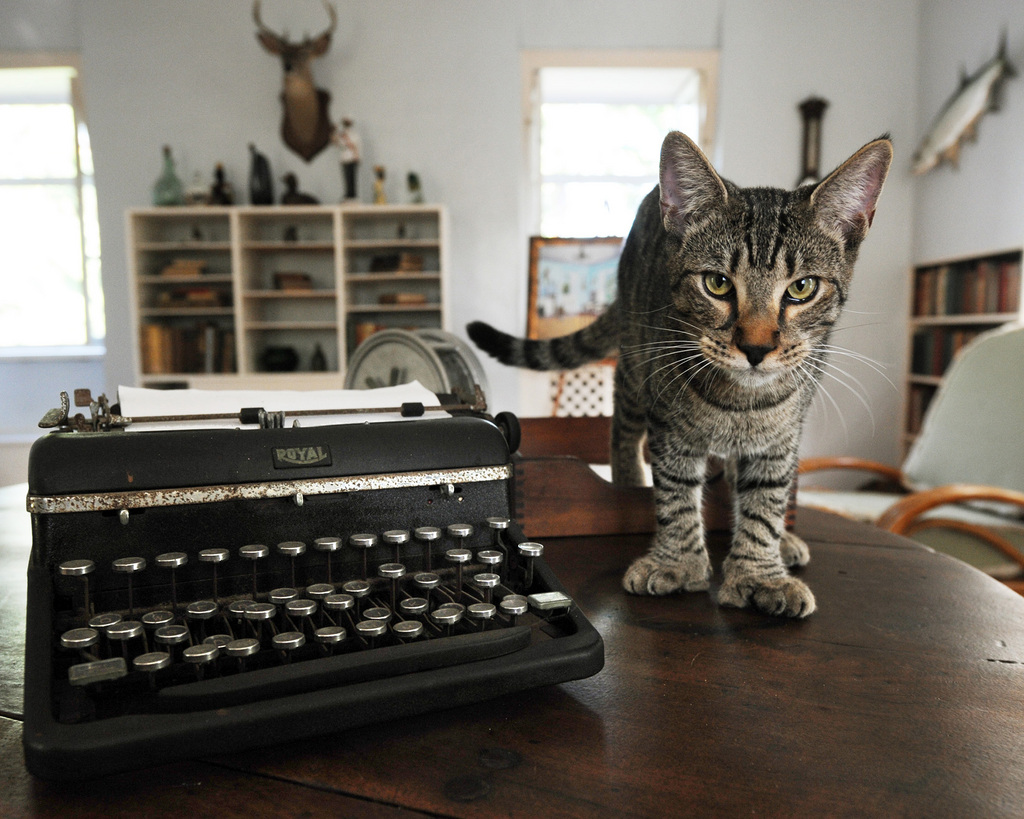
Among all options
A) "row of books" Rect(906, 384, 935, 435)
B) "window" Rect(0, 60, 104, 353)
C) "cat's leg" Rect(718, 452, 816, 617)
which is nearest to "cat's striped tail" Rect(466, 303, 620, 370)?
"cat's leg" Rect(718, 452, 816, 617)

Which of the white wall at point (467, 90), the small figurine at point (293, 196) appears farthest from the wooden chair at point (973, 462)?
the small figurine at point (293, 196)

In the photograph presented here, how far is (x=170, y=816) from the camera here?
409 mm

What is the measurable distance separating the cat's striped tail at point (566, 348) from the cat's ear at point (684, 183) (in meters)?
0.53

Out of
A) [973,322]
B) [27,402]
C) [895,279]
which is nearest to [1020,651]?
[973,322]

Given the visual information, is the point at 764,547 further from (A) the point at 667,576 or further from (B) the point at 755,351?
(B) the point at 755,351

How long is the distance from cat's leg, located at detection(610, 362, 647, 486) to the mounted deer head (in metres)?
3.55

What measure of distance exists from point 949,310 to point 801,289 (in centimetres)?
366

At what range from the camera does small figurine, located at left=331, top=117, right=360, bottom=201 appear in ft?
13.0

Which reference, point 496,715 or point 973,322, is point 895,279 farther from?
point 496,715

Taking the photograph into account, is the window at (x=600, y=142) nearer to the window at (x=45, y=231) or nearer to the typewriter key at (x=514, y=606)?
the window at (x=45, y=231)

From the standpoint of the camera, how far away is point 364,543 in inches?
25.5

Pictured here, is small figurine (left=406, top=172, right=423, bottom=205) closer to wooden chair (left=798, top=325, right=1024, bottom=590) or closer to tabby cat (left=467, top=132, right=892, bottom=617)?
wooden chair (left=798, top=325, right=1024, bottom=590)

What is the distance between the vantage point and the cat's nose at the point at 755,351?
764 mm

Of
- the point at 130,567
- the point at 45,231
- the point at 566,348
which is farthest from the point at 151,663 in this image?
the point at 45,231
